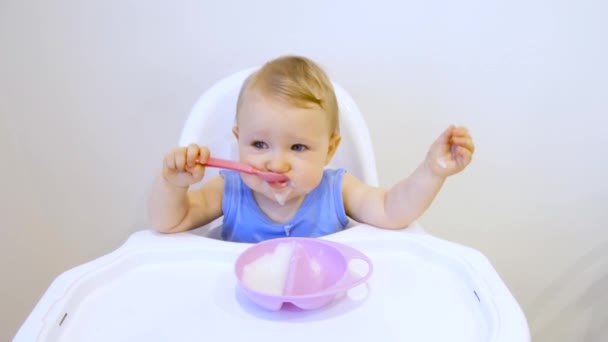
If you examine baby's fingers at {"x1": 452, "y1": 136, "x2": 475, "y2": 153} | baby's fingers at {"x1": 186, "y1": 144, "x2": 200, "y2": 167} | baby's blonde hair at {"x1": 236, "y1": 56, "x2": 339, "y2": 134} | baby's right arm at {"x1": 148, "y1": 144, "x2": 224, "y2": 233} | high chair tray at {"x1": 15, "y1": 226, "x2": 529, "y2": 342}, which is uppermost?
baby's blonde hair at {"x1": 236, "y1": 56, "x2": 339, "y2": 134}

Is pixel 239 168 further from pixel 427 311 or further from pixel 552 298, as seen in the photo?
pixel 552 298

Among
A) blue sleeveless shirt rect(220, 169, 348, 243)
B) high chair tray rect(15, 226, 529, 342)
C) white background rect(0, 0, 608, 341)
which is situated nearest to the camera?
high chair tray rect(15, 226, 529, 342)

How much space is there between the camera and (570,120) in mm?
1013

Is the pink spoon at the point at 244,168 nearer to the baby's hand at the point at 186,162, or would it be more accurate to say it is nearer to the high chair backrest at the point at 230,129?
the baby's hand at the point at 186,162

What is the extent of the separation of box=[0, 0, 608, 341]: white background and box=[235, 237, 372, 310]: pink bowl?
1.66ft

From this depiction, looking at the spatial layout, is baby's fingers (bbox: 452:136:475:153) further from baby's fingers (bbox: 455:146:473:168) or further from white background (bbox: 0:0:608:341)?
white background (bbox: 0:0:608:341)

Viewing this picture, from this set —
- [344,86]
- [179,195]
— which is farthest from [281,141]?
[344,86]

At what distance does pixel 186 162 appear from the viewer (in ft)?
1.99

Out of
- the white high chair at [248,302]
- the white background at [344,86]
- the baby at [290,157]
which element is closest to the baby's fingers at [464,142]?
the baby at [290,157]

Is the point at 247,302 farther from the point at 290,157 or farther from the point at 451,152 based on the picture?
the point at 451,152

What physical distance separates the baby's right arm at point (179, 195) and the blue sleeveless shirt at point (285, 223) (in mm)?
47

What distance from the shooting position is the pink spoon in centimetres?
60

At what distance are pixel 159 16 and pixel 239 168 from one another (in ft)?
1.58

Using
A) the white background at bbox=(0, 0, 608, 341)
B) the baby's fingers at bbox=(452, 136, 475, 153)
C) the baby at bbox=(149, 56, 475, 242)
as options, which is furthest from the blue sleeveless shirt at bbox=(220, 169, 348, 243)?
the white background at bbox=(0, 0, 608, 341)
